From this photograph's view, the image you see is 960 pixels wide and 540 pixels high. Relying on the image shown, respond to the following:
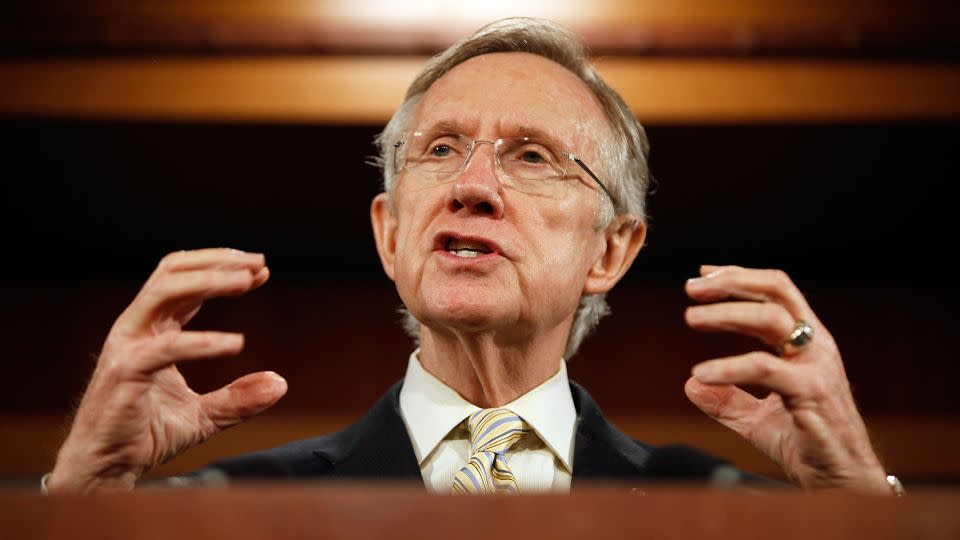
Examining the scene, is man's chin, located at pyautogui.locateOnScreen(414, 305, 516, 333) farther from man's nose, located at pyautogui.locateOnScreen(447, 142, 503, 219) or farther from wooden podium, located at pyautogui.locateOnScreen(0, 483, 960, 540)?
wooden podium, located at pyautogui.locateOnScreen(0, 483, 960, 540)

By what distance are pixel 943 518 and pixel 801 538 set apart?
0.26ft

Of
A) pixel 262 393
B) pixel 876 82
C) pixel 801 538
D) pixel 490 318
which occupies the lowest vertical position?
pixel 801 538

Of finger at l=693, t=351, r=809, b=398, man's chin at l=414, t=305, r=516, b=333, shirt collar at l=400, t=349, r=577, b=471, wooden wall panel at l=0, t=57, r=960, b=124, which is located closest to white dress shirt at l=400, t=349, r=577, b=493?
shirt collar at l=400, t=349, r=577, b=471

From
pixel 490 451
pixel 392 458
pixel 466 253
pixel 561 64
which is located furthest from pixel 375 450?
pixel 561 64

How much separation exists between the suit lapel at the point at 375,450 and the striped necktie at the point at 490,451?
0.26 feet

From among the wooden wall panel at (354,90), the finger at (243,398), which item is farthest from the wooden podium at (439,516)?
the wooden wall panel at (354,90)

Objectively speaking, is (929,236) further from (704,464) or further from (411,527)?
(411,527)

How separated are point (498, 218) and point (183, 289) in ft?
1.43

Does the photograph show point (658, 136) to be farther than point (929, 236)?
No

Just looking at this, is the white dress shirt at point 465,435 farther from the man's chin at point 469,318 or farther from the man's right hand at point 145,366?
the man's right hand at point 145,366

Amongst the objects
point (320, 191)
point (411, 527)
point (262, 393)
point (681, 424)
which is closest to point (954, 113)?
point (681, 424)

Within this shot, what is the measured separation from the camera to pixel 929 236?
81.2 inches

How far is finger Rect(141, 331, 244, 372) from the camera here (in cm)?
89

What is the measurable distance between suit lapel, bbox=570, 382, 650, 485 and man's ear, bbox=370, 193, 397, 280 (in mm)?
359
